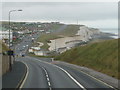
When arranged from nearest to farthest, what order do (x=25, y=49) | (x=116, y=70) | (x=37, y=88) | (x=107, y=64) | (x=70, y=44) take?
(x=37, y=88)
(x=116, y=70)
(x=107, y=64)
(x=25, y=49)
(x=70, y=44)

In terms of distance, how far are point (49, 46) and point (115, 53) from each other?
126670mm

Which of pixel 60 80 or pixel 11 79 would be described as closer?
pixel 11 79

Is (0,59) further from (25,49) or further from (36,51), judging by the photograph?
(25,49)

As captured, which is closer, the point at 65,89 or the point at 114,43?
the point at 65,89

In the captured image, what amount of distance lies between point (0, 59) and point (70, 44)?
16241 centimetres

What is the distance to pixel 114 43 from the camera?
2168 inches

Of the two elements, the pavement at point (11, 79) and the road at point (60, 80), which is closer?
the pavement at point (11, 79)

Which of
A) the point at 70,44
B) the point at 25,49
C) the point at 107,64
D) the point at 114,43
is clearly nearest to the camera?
the point at 107,64

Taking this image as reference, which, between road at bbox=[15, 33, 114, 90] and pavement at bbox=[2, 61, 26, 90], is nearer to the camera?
pavement at bbox=[2, 61, 26, 90]

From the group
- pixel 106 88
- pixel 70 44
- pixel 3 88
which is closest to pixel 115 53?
pixel 106 88

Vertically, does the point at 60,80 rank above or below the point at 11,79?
below

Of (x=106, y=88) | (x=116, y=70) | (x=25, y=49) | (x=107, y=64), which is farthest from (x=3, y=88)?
(x=25, y=49)

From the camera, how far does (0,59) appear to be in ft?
109

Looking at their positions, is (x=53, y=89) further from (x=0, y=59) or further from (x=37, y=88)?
(x=0, y=59)
